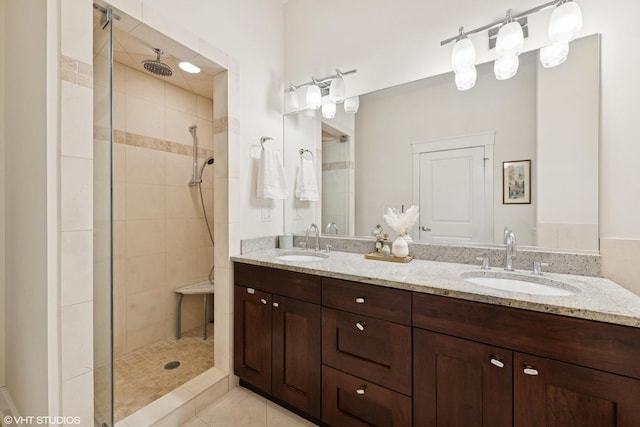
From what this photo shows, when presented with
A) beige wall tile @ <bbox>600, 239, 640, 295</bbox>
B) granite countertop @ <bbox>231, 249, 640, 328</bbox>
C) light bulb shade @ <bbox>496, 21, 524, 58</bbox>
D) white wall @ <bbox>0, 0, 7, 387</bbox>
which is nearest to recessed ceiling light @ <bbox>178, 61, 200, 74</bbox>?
white wall @ <bbox>0, 0, 7, 387</bbox>

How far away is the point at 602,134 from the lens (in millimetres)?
1289

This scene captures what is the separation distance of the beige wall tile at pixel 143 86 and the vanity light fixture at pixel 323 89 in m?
1.21

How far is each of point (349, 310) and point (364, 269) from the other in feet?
0.75

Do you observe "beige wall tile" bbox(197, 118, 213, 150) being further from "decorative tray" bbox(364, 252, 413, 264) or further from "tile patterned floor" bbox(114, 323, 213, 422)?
"decorative tray" bbox(364, 252, 413, 264)

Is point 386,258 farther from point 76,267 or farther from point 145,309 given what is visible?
point 145,309

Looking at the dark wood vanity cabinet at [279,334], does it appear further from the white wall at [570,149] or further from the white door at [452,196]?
the white wall at [570,149]

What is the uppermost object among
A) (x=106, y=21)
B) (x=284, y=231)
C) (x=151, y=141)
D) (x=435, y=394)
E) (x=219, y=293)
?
(x=106, y=21)

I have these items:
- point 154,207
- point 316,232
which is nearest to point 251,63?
point 316,232

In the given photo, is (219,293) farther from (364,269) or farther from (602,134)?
(602,134)

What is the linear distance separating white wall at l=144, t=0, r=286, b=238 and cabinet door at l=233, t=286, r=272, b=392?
491mm

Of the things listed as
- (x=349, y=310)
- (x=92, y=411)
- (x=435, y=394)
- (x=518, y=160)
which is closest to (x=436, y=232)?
(x=518, y=160)

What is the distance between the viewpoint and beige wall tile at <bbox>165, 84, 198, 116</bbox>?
251 centimetres

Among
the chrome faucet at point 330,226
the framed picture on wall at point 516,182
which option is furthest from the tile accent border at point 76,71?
the framed picture on wall at point 516,182

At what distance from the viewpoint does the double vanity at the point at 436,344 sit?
0.86 meters
